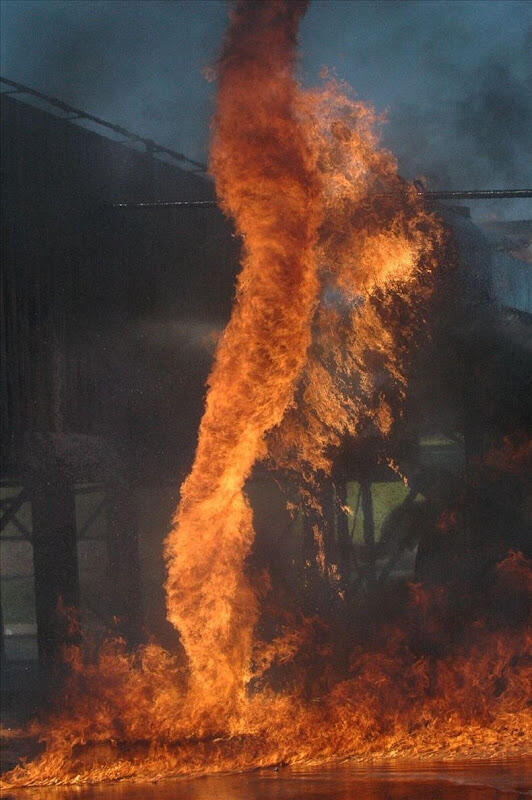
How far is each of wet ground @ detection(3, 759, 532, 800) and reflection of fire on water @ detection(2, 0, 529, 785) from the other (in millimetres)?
365

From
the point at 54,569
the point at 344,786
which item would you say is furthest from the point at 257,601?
the point at 344,786

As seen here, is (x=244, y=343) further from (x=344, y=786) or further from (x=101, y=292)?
(x=344, y=786)

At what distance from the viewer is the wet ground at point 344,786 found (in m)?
7.98

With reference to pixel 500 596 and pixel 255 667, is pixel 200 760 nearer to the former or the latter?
pixel 255 667

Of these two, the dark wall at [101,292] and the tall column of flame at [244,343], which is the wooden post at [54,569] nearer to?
the dark wall at [101,292]

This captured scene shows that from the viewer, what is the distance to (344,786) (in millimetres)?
8305

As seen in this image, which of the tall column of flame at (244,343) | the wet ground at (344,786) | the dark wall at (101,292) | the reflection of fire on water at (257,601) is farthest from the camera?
the dark wall at (101,292)

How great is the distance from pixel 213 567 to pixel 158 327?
4.58 m

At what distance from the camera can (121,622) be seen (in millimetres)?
14516

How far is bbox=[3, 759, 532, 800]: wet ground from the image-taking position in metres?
7.98

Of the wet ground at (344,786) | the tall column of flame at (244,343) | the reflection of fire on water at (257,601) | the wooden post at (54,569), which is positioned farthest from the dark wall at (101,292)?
the wet ground at (344,786)

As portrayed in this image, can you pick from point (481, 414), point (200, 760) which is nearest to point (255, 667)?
point (200, 760)

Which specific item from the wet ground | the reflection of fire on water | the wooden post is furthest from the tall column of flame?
the wooden post

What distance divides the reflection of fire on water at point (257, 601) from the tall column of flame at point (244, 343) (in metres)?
0.02
